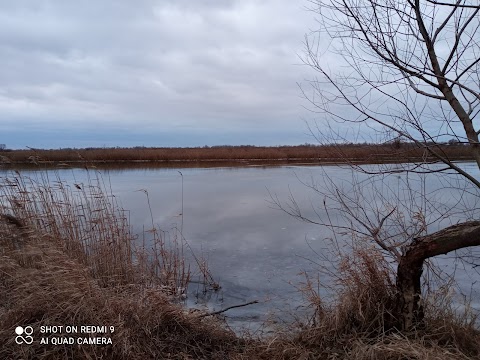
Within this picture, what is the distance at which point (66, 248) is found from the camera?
16.3 ft

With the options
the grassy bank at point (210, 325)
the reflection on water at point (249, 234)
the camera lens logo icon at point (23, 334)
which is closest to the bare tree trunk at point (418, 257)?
the grassy bank at point (210, 325)

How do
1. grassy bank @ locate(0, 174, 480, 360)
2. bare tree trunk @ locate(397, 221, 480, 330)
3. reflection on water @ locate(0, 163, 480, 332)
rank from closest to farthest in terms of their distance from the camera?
bare tree trunk @ locate(397, 221, 480, 330) < grassy bank @ locate(0, 174, 480, 360) < reflection on water @ locate(0, 163, 480, 332)

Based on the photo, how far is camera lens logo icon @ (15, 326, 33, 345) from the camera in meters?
3.01

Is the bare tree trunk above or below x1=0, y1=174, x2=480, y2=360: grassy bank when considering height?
above

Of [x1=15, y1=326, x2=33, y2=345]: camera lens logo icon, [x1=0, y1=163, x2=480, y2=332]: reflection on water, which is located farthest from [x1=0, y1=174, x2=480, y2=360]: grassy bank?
[x1=0, y1=163, x2=480, y2=332]: reflection on water

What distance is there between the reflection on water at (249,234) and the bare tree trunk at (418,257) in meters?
0.71

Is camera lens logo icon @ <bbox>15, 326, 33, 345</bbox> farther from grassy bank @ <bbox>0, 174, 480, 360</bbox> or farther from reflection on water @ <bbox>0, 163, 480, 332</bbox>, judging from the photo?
reflection on water @ <bbox>0, 163, 480, 332</bbox>

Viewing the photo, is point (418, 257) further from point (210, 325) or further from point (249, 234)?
point (249, 234)

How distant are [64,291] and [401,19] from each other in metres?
3.46

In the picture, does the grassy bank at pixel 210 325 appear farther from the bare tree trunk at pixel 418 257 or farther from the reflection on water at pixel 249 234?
the reflection on water at pixel 249 234

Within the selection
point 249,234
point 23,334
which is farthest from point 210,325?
point 249,234

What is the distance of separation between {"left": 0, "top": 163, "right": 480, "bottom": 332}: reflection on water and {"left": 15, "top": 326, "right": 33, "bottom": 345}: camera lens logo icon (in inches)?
79.7

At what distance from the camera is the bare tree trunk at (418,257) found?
2.87m

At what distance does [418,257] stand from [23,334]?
10.3 ft
